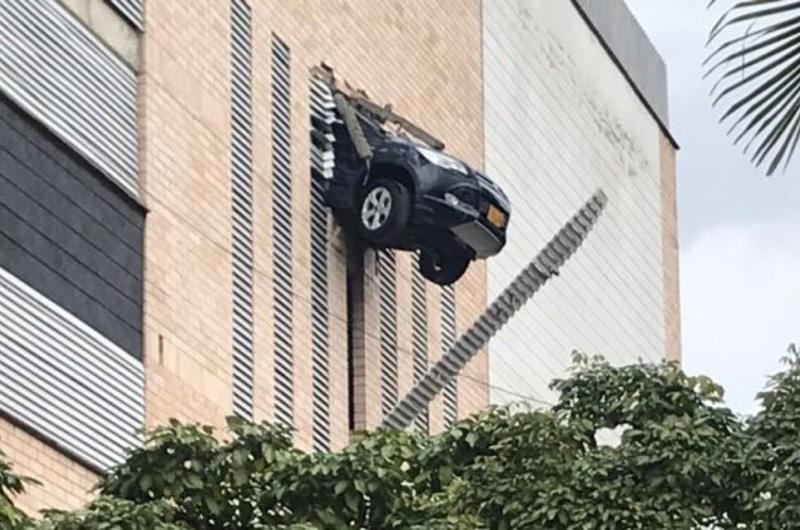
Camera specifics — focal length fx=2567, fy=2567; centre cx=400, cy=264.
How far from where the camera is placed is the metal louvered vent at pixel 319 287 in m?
29.6

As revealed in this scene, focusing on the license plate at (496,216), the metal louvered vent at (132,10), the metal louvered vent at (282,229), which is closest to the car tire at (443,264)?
the license plate at (496,216)

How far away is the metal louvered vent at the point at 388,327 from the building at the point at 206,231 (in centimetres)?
4

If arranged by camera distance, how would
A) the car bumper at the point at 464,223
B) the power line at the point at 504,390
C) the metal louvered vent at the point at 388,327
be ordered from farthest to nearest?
the power line at the point at 504,390 < the metal louvered vent at the point at 388,327 < the car bumper at the point at 464,223

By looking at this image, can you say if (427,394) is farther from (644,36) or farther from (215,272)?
(644,36)

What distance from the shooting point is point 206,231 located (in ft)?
88.1

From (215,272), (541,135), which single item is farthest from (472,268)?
(215,272)

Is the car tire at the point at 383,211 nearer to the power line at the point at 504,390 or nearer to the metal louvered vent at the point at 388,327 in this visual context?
the metal louvered vent at the point at 388,327

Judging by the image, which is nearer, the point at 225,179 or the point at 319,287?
the point at 225,179

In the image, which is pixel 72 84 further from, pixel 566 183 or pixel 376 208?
pixel 566 183

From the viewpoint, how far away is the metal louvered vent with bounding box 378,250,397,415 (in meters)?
31.7

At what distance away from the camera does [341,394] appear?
30406mm

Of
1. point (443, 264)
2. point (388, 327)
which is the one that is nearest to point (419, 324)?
point (388, 327)

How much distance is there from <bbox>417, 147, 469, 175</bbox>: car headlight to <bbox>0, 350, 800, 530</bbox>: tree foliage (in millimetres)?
14104

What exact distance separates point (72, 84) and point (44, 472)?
4.01 m
